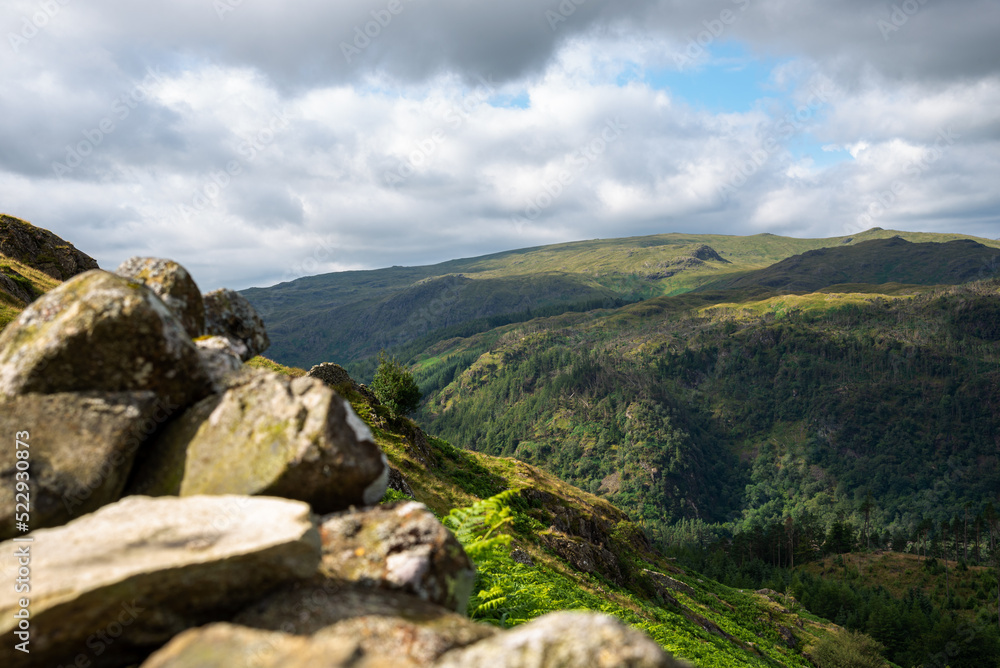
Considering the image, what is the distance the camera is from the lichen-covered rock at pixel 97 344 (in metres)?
6.63

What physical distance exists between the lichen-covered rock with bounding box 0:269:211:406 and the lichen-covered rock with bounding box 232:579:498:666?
11.9ft

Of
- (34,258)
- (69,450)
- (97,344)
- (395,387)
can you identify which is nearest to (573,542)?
(69,450)

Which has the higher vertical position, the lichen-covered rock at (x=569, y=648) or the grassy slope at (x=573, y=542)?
the lichen-covered rock at (x=569, y=648)

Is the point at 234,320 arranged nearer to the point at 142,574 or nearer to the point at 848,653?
the point at 142,574

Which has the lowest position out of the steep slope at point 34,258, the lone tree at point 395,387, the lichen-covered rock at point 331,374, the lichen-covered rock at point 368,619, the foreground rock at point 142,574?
the lone tree at point 395,387

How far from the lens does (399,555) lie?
607 cm

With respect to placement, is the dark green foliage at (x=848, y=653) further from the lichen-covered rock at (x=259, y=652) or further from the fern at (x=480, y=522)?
the lichen-covered rock at (x=259, y=652)

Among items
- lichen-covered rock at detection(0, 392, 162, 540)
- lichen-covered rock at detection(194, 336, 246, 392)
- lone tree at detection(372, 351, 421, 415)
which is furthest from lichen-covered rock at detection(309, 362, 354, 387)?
lichen-covered rock at detection(0, 392, 162, 540)

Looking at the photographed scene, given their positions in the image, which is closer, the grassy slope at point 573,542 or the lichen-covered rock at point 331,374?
the grassy slope at point 573,542

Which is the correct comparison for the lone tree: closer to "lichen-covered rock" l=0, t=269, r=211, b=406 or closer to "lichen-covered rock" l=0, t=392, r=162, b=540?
"lichen-covered rock" l=0, t=269, r=211, b=406

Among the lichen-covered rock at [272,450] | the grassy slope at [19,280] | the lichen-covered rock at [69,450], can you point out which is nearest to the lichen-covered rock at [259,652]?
the lichen-covered rock at [272,450]

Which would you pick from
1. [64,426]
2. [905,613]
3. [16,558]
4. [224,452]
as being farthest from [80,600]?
[905,613]

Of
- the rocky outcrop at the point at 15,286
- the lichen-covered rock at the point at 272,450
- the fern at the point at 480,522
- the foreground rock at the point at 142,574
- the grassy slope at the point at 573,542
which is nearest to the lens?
the foreground rock at the point at 142,574

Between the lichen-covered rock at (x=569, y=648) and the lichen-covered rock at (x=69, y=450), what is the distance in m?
5.02
